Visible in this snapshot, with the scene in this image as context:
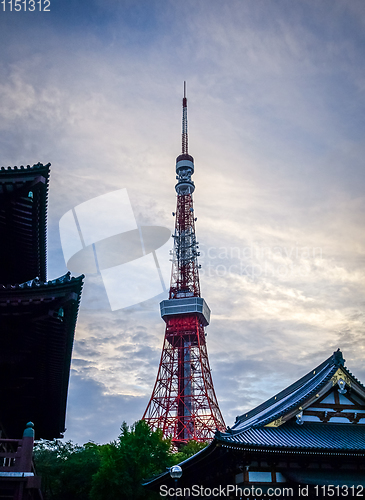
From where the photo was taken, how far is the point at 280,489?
13469 millimetres

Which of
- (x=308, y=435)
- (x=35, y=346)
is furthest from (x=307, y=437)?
(x=35, y=346)

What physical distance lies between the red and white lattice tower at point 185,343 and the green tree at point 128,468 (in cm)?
2234

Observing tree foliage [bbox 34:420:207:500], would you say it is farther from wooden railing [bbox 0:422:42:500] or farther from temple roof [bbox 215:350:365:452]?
wooden railing [bbox 0:422:42:500]

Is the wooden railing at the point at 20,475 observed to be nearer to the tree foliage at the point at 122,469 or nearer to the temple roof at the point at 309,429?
the temple roof at the point at 309,429

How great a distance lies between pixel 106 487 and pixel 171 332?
112 ft

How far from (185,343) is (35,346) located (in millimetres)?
51858

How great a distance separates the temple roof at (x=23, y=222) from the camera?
8.95 meters

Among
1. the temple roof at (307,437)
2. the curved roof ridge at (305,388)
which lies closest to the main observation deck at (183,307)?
the curved roof ridge at (305,388)

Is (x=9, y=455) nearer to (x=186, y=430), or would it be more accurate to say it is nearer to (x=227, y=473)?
(x=227, y=473)

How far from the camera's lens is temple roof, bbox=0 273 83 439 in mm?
8320

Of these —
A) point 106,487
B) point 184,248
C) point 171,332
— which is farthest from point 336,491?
point 184,248

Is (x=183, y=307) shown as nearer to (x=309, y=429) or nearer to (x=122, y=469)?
(x=122, y=469)

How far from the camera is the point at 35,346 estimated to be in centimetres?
999

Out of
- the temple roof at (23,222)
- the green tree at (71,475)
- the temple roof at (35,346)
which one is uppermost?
the temple roof at (23,222)
